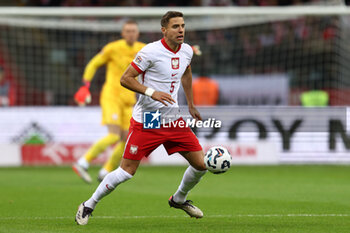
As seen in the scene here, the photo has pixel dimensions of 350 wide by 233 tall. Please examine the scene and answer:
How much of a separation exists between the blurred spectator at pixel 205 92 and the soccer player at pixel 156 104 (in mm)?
10170

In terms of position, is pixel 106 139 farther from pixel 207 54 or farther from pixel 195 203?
pixel 207 54

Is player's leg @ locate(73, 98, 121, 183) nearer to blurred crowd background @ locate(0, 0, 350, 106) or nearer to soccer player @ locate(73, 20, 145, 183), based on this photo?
soccer player @ locate(73, 20, 145, 183)

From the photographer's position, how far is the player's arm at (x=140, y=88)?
6.57 metres

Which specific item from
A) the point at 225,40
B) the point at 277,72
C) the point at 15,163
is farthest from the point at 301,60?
the point at 15,163

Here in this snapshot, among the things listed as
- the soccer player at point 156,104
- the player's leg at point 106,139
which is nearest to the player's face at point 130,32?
the player's leg at point 106,139

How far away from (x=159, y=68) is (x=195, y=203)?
247 centimetres

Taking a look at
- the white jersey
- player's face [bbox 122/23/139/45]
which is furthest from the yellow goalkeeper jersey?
the white jersey

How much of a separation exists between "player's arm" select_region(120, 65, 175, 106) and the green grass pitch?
119 cm

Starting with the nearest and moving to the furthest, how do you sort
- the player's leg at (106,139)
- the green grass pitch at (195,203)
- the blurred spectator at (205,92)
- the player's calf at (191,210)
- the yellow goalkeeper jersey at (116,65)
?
the green grass pitch at (195,203), the player's calf at (191,210), the player's leg at (106,139), the yellow goalkeeper jersey at (116,65), the blurred spectator at (205,92)

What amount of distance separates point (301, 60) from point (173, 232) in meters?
13.0

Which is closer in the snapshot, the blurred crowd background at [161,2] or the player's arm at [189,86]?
the player's arm at [189,86]

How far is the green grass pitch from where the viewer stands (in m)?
6.71

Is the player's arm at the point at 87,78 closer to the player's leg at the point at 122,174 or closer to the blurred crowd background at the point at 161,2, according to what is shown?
the player's leg at the point at 122,174

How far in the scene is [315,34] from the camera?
1834 cm
